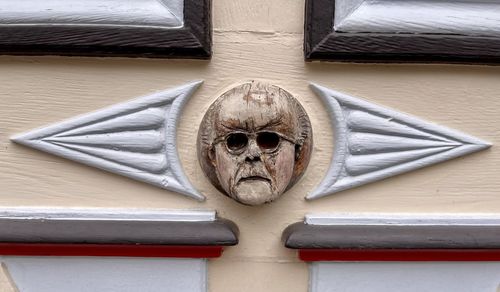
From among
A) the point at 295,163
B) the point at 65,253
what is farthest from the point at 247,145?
the point at 65,253

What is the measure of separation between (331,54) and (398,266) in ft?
1.03

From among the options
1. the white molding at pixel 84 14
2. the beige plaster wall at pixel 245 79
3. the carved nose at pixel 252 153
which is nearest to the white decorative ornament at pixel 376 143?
the beige plaster wall at pixel 245 79

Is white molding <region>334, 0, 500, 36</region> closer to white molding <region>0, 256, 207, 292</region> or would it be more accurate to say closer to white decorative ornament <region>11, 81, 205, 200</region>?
white decorative ornament <region>11, 81, 205, 200</region>

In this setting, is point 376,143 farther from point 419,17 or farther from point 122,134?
point 122,134

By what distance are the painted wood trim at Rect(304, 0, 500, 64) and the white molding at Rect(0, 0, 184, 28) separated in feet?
0.58

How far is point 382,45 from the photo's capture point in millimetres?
720

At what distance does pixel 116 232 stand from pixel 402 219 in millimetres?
398

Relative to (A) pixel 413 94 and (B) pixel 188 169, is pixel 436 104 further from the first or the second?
(B) pixel 188 169

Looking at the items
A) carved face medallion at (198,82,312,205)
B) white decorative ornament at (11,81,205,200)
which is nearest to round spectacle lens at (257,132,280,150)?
carved face medallion at (198,82,312,205)

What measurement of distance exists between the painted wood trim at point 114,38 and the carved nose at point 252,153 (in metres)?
0.14

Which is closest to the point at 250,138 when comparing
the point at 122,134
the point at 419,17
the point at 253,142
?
the point at 253,142

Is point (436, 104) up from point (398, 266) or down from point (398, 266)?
up

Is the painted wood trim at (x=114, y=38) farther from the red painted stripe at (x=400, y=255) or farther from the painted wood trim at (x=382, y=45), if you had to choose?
the red painted stripe at (x=400, y=255)

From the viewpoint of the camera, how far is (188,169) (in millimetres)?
762
